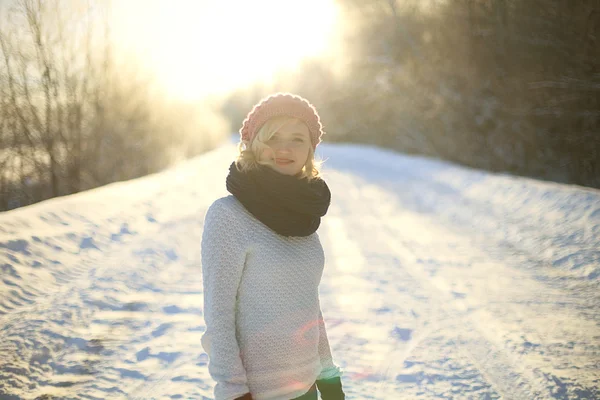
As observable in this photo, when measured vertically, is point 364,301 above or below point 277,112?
below

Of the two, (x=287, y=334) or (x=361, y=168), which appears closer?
(x=287, y=334)

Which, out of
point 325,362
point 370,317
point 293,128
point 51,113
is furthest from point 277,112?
point 51,113

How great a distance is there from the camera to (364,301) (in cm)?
483

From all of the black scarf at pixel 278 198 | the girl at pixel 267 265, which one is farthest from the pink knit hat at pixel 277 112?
the black scarf at pixel 278 198

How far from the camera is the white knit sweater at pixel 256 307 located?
144cm

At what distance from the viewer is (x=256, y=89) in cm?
6625

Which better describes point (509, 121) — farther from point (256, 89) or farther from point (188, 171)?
point (256, 89)

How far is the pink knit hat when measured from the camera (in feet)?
5.34

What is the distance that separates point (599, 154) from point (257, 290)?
1428 centimetres

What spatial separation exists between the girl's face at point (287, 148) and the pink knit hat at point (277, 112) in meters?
0.04

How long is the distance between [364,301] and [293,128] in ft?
11.7

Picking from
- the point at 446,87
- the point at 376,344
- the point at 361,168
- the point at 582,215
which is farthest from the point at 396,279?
the point at 446,87

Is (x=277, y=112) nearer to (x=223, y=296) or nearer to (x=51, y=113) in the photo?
(x=223, y=296)

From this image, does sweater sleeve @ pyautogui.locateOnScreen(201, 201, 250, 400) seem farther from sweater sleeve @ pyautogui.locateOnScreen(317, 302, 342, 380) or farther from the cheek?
sweater sleeve @ pyautogui.locateOnScreen(317, 302, 342, 380)
